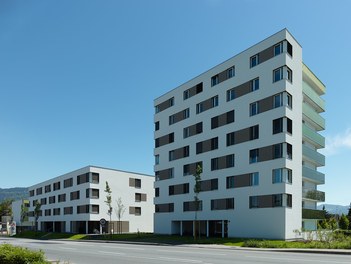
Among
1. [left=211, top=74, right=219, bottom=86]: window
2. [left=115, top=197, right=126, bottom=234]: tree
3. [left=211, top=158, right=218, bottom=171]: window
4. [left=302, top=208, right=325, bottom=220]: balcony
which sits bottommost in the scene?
[left=115, top=197, right=126, bottom=234]: tree

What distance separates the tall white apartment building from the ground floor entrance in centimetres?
13

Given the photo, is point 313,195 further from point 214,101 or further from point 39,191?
point 39,191

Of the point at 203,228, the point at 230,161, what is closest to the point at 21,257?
the point at 230,161

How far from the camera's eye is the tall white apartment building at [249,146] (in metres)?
38.6

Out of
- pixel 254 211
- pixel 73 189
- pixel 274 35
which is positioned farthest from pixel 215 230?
pixel 73 189

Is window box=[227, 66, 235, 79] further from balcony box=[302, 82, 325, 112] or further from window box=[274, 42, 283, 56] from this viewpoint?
balcony box=[302, 82, 325, 112]

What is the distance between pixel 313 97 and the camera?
4756 cm

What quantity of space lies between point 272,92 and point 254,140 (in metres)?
5.30

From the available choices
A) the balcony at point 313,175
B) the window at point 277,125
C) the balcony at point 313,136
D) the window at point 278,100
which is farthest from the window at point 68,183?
the window at point 278,100

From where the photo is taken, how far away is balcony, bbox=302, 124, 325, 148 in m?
43.2

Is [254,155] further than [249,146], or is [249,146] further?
[249,146]

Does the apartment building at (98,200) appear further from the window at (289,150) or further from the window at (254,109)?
the window at (289,150)

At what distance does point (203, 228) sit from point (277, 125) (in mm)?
18196

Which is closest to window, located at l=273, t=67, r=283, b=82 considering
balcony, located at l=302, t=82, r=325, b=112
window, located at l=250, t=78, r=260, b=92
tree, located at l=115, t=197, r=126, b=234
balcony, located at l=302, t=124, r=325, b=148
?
window, located at l=250, t=78, r=260, b=92
